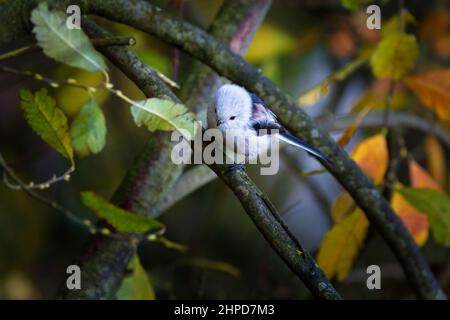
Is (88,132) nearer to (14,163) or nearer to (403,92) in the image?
(14,163)

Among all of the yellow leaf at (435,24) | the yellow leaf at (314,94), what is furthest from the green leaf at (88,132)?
the yellow leaf at (435,24)

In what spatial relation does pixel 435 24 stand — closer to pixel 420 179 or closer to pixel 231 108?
pixel 420 179

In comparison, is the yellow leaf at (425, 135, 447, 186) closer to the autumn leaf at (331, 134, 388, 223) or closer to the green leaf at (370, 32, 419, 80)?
the autumn leaf at (331, 134, 388, 223)

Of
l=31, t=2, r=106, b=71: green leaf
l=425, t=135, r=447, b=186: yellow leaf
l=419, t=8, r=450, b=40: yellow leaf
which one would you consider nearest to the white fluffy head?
l=31, t=2, r=106, b=71: green leaf

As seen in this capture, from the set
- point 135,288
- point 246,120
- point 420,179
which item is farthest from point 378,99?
point 135,288

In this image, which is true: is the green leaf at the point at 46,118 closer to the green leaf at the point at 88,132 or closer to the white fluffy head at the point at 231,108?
the green leaf at the point at 88,132

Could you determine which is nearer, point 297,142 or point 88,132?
point 88,132

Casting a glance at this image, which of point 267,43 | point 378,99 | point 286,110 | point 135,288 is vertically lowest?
point 135,288

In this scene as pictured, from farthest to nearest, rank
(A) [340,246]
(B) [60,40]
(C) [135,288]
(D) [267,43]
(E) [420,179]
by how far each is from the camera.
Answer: (D) [267,43], (E) [420,179], (A) [340,246], (C) [135,288], (B) [60,40]
